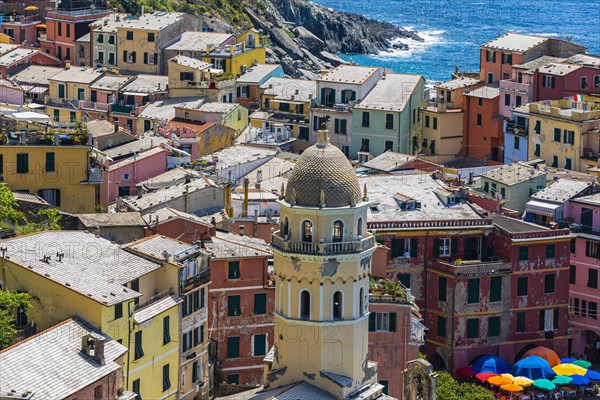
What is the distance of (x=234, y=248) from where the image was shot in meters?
93.8

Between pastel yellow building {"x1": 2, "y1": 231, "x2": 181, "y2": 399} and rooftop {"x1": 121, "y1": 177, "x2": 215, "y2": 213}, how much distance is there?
58.4ft

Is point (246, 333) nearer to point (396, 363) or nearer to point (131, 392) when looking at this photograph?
point (396, 363)

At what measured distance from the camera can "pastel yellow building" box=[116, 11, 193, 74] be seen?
151000 mm

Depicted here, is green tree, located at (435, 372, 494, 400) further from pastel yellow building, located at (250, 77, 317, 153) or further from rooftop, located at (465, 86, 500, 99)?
rooftop, located at (465, 86, 500, 99)

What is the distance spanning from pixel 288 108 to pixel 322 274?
216 ft

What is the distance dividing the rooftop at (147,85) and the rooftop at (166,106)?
1.86 metres

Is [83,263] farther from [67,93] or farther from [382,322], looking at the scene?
[67,93]

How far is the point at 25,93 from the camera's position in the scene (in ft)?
464

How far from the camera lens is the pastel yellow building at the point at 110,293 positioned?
7550cm

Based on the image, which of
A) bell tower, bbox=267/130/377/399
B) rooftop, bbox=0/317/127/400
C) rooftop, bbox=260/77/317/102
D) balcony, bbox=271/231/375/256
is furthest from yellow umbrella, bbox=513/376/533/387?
rooftop, bbox=260/77/317/102

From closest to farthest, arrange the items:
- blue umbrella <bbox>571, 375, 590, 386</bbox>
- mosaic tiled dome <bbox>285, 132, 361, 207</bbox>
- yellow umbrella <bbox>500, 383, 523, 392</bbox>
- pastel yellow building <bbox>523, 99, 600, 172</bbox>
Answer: mosaic tiled dome <bbox>285, 132, 361, 207</bbox>, yellow umbrella <bbox>500, 383, 523, 392</bbox>, blue umbrella <bbox>571, 375, 590, 386</bbox>, pastel yellow building <bbox>523, 99, 600, 172</bbox>

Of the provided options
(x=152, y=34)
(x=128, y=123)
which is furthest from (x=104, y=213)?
(x=152, y=34)

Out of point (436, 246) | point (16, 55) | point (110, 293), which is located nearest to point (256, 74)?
point (16, 55)

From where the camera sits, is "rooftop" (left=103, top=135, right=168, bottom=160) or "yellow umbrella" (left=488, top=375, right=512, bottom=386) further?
"rooftop" (left=103, top=135, right=168, bottom=160)
